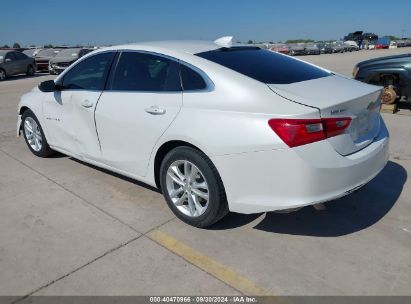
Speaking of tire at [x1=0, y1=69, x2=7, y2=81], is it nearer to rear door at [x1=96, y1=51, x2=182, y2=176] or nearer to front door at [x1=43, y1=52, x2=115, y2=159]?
front door at [x1=43, y1=52, x2=115, y2=159]

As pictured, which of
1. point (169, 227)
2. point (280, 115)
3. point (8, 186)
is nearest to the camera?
point (280, 115)

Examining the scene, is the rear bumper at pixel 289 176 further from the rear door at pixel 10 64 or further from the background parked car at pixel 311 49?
the background parked car at pixel 311 49

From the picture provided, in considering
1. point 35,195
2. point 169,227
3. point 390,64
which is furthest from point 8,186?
point 390,64

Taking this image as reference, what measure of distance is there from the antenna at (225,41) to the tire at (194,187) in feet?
4.55

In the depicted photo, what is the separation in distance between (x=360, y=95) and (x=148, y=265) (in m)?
2.18

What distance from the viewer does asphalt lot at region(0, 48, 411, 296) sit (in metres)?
2.75

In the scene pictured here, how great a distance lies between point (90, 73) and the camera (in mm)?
4418

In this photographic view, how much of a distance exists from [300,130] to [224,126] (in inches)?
23.1

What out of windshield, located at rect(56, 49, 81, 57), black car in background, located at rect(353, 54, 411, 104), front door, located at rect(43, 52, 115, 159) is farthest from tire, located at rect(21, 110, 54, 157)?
windshield, located at rect(56, 49, 81, 57)

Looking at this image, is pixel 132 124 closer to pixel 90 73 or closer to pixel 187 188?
pixel 187 188

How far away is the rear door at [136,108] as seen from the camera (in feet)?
11.4

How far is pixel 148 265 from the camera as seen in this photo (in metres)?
2.97

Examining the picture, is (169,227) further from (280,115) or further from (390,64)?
(390,64)

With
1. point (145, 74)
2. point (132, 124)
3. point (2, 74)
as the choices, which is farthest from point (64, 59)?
point (132, 124)
